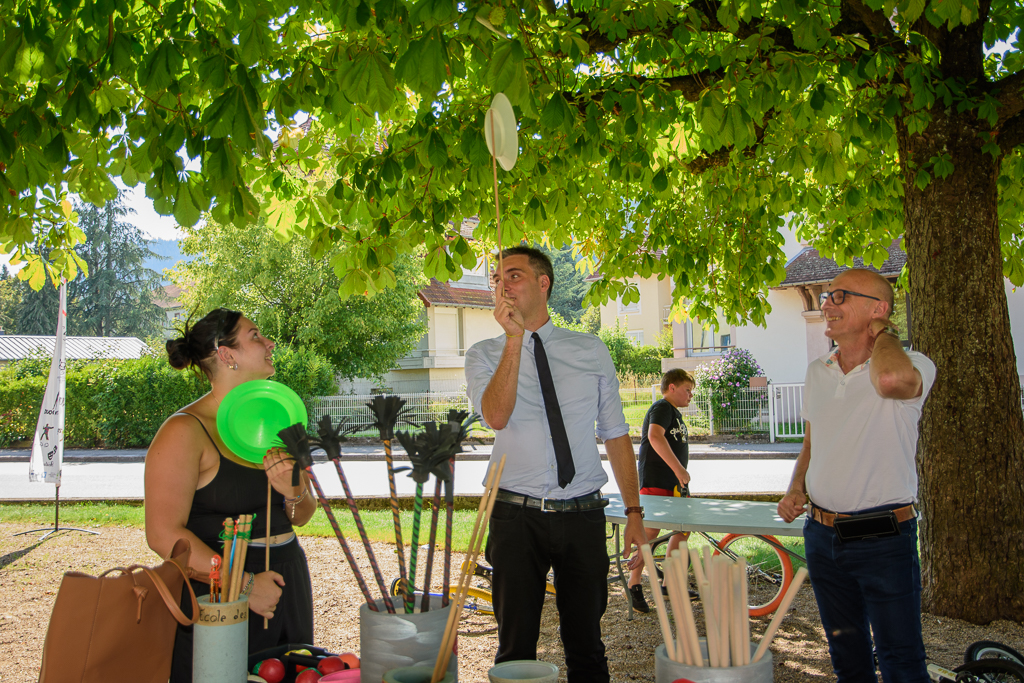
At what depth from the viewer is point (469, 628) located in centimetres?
487

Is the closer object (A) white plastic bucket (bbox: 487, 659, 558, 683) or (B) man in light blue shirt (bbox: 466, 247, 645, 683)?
(A) white plastic bucket (bbox: 487, 659, 558, 683)

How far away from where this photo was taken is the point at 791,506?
2.77 metres

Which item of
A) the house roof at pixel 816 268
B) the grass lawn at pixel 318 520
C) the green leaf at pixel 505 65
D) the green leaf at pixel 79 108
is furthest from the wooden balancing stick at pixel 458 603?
the house roof at pixel 816 268

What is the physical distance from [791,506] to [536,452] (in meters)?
0.98

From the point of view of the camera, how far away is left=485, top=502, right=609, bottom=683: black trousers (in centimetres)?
269

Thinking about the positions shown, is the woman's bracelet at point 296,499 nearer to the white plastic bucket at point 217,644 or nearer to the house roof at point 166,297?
the white plastic bucket at point 217,644

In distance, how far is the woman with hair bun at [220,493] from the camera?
2004 millimetres

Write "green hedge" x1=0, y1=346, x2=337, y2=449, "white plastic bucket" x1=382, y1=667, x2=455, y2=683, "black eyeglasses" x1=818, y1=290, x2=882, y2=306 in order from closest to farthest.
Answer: "white plastic bucket" x1=382, y1=667, x2=455, y2=683, "black eyeglasses" x1=818, y1=290, x2=882, y2=306, "green hedge" x1=0, y1=346, x2=337, y2=449

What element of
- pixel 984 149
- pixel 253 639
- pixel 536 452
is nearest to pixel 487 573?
pixel 536 452

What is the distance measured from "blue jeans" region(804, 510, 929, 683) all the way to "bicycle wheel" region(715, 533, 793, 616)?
5.27 feet

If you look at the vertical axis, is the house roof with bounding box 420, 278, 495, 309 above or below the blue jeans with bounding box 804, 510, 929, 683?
above

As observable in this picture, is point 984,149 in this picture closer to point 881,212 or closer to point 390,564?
point 881,212

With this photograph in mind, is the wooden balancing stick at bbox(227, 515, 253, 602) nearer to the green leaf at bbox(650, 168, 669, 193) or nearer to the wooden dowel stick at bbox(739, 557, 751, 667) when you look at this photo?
the wooden dowel stick at bbox(739, 557, 751, 667)

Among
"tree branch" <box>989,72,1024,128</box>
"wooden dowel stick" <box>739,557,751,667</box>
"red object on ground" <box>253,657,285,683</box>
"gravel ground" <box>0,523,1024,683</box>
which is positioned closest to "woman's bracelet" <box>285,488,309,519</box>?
"red object on ground" <box>253,657,285,683</box>
